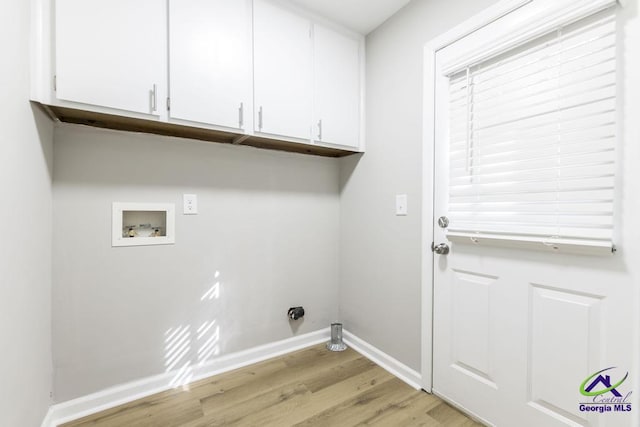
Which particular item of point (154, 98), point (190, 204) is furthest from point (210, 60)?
point (190, 204)

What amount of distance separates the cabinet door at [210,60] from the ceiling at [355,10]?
0.47 metres

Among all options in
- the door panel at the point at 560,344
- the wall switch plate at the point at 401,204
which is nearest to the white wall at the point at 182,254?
the wall switch plate at the point at 401,204

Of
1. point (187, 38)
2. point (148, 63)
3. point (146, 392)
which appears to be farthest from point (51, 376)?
point (187, 38)

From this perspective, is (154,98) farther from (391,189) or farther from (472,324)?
(472,324)

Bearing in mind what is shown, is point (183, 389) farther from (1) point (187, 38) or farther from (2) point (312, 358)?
(1) point (187, 38)

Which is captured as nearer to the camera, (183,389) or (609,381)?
(609,381)

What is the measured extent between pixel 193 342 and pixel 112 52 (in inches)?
64.5

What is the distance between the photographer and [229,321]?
1.92 m

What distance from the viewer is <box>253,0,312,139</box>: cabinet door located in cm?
170

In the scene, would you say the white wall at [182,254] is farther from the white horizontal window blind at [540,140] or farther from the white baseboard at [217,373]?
the white horizontal window blind at [540,140]

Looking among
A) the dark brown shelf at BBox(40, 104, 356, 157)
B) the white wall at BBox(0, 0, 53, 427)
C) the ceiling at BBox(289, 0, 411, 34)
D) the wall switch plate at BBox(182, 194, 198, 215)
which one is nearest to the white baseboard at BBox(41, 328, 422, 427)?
the white wall at BBox(0, 0, 53, 427)

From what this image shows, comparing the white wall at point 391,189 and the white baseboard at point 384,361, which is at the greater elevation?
the white wall at point 391,189

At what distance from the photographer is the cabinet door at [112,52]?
1.21 meters

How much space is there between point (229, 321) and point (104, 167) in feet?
3.91
